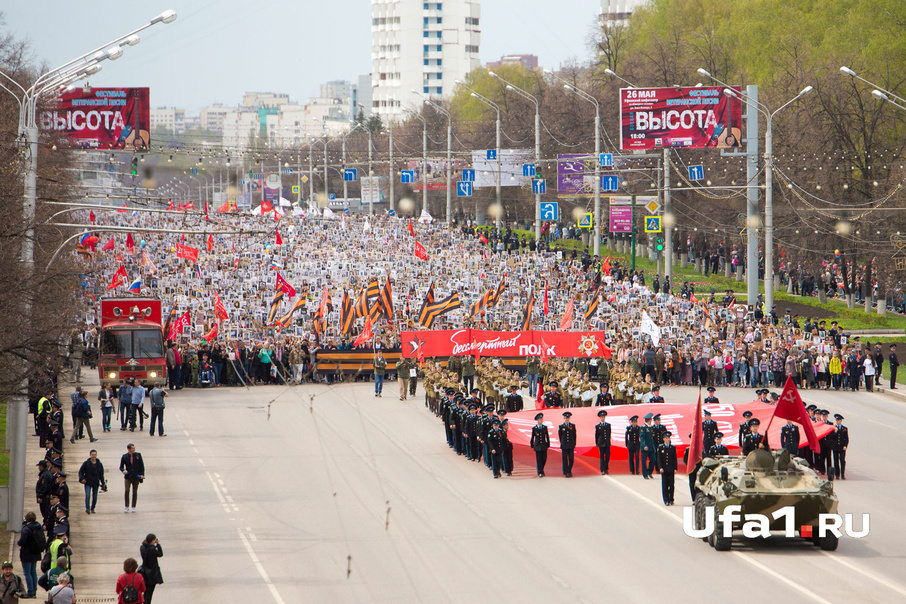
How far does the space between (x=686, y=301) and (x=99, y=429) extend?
2043 cm

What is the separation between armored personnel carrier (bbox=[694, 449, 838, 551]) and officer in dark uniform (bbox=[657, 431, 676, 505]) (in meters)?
2.74

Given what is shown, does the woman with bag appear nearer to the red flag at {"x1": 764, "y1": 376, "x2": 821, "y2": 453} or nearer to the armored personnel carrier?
the armored personnel carrier

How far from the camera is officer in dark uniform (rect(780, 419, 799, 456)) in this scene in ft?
78.6

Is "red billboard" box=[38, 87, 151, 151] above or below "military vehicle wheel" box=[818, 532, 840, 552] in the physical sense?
above

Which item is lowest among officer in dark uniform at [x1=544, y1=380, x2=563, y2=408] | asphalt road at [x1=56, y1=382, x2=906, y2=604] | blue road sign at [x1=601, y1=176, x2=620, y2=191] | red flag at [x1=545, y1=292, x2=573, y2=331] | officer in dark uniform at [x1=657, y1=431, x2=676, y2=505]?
asphalt road at [x1=56, y1=382, x2=906, y2=604]

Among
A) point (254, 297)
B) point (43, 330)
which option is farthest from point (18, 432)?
point (254, 297)

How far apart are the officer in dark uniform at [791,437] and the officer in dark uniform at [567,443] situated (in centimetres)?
383

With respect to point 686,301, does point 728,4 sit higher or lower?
higher

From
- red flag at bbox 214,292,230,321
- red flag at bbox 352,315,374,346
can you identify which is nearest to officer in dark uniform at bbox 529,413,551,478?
red flag at bbox 352,315,374,346

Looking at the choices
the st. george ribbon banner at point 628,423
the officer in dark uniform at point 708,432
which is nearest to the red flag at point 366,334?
the st. george ribbon banner at point 628,423

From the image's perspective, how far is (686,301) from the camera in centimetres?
4453

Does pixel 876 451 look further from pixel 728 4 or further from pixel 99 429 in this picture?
pixel 728 4

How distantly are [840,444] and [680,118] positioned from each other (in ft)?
97.4

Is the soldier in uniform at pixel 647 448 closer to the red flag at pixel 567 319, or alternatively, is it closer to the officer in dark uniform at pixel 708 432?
the officer in dark uniform at pixel 708 432
